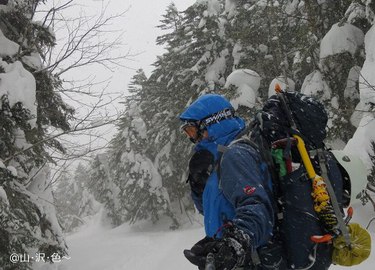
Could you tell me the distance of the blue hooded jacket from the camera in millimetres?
1750

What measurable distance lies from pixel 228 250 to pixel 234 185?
1.26 feet

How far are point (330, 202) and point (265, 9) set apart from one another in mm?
15089

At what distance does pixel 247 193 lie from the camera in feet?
5.96

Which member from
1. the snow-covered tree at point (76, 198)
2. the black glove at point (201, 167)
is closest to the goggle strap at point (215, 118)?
the black glove at point (201, 167)

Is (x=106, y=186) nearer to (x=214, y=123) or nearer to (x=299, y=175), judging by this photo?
Answer: (x=214, y=123)

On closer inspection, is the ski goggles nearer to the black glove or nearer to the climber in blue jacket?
the climber in blue jacket

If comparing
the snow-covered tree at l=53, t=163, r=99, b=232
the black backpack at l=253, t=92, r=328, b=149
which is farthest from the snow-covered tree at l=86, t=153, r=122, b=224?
the black backpack at l=253, t=92, r=328, b=149

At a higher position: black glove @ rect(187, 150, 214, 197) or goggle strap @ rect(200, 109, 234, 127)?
goggle strap @ rect(200, 109, 234, 127)

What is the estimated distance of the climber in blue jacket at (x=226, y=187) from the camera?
1.65 metres

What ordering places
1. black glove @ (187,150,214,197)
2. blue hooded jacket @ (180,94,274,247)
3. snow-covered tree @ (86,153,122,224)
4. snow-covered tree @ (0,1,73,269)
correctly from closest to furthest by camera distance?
blue hooded jacket @ (180,94,274,247), black glove @ (187,150,214,197), snow-covered tree @ (0,1,73,269), snow-covered tree @ (86,153,122,224)

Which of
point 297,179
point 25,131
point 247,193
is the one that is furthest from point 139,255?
point 247,193

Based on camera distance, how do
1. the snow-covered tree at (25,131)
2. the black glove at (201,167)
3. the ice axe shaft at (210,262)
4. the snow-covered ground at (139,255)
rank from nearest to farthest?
1. the ice axe shaft at (210,262)
2. the black glove at (201,167)
3. the snow-covered tree at (25,131)
4. the snow-covered ground at (139,255)

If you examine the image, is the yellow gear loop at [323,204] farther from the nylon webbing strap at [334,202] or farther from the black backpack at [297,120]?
the black backpack at [297,120]

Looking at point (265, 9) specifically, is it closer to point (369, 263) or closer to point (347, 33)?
point (347, 33)
